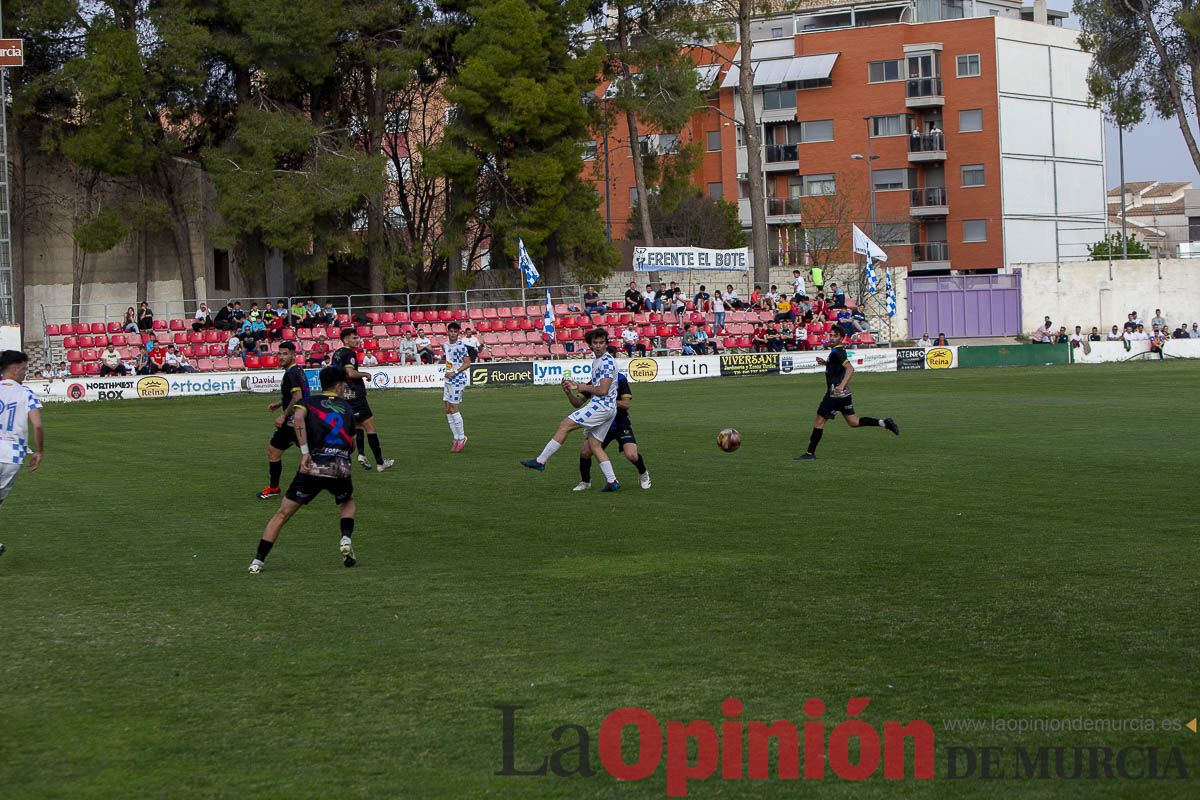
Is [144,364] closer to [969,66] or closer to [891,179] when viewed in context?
[891,179]

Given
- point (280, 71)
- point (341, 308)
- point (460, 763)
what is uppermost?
point (280, 71)

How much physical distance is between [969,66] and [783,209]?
13.0 m

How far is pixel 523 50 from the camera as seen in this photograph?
159ft

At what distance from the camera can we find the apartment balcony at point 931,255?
250 ft

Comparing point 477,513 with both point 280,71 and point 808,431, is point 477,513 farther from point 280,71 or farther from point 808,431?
point 280,71

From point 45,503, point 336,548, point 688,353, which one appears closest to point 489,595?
point 336,548

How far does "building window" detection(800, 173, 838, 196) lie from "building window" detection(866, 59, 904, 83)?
596cm

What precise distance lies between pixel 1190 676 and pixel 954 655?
1.25 metres

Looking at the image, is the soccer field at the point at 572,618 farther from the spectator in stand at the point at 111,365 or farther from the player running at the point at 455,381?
the spectator in stand at the point at 111,365

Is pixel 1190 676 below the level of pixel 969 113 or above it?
below

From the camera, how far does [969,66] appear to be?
7400 centimetres

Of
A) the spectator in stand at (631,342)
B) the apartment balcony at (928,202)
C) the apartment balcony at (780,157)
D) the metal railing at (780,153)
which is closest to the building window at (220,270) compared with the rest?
the spectator in stand at (631,342)

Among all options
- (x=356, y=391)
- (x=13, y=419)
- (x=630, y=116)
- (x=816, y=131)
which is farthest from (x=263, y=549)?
(x=816, y=131)

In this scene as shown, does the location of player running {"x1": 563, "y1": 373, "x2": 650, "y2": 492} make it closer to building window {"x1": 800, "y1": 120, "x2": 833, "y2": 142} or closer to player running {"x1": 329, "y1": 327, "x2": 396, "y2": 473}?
player running {"x1": 329, "y1": 327, "x2": 396, "y2": 473}
